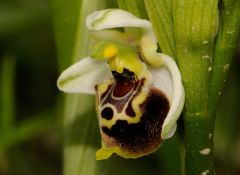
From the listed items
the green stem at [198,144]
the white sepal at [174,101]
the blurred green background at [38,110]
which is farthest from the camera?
the blurred green background at [38,110]

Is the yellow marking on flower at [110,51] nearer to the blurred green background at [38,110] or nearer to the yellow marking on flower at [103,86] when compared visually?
the yellow marking on flower at [103,86]

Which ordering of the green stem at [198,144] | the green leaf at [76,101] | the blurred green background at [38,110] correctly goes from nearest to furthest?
the green stem at [198,144], the green leaf at [76,101], the blurred green background at [38,110]

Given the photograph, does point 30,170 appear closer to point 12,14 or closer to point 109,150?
point 12,14

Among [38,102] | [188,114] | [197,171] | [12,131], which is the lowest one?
[38,102]

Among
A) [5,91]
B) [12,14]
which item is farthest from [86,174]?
[12,14]

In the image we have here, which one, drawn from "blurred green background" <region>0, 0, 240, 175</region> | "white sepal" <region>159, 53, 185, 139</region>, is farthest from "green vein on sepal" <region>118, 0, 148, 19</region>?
"blurred green background" <region>0, 0, 240, 175</region>

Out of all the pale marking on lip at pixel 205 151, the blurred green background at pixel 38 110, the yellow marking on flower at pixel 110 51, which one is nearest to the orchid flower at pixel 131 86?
the yellow marking on flower at pixel 110 51

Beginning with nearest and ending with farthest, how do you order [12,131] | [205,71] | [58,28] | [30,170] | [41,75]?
[205,71]
[58,28]
[12,131]
[30,170]
[41,75]
